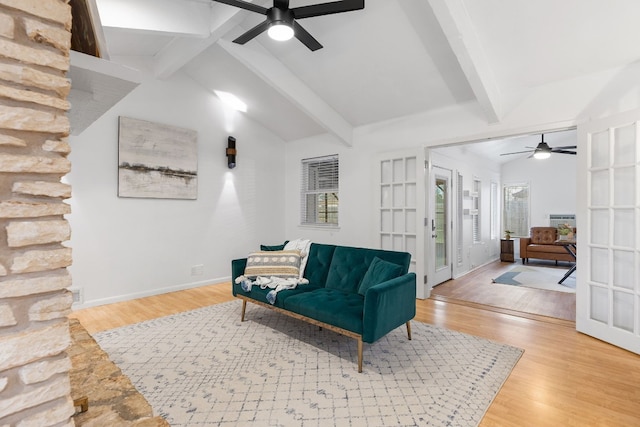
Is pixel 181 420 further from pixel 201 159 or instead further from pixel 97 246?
pixel 201 159

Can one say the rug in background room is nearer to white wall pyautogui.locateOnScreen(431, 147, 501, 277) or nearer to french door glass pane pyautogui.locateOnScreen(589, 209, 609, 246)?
white wall pyautogui.locateOnScreen(431, 147, 501, 277)

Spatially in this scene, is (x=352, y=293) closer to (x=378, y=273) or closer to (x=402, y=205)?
(x=378, y=273)

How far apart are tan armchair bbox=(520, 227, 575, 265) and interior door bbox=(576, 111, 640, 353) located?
456cm

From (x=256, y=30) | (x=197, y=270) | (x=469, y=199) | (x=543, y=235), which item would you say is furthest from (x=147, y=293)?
(x=543, y=235)

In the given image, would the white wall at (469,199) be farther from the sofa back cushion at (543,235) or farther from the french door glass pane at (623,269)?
the french door glass pane at (623,269)

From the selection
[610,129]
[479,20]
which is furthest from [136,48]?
[610,129]

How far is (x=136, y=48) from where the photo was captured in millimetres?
4234

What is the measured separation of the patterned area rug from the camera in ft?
6.43

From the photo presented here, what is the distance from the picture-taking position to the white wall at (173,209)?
13.3 feet

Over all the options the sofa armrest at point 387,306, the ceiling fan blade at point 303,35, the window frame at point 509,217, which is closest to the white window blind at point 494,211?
the window frame at point 509,217

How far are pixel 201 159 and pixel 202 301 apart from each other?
2.18 m

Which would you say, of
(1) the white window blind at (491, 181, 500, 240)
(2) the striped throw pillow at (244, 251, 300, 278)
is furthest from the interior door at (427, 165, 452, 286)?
(1) the white window blind at (491, 181, 500, 240)

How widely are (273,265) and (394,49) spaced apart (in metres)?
2.65

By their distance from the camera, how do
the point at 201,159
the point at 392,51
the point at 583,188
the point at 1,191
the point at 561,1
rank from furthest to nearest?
the point at 201,159 < the point at 392,51 < the point at 583,188 < the point at 561,1 < the point at 1,191
